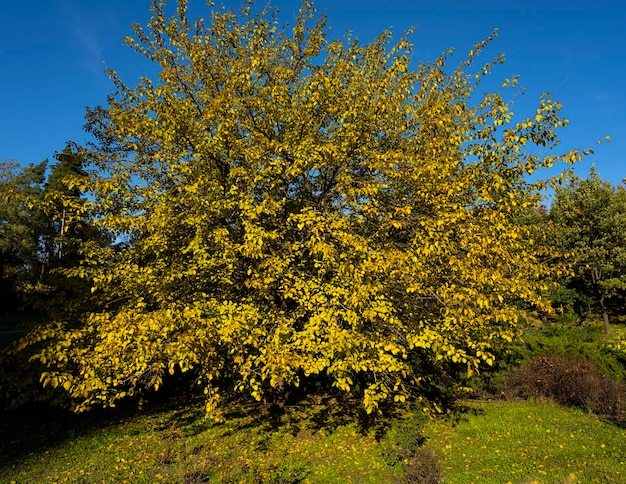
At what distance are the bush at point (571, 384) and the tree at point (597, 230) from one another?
15.6 meters

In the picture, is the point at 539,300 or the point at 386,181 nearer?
the point at 539,300

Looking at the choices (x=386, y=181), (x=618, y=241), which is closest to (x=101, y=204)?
(x=386, y=181)

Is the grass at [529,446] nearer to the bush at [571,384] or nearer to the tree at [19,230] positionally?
the bush at [571,384]

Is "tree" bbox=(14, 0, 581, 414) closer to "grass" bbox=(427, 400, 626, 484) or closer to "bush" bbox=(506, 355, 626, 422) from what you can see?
"grass" bbox=(427, 400, 626, 484)

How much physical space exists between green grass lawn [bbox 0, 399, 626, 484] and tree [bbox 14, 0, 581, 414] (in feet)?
4.23

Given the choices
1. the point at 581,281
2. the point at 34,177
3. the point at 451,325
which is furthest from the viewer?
the point at 34,177

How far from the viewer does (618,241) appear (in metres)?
24.0

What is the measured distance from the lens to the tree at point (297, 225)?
19.1ft

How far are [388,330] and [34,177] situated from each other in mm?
55901

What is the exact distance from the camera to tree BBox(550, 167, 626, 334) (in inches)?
942

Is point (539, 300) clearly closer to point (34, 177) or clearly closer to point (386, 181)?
point (386, 181)

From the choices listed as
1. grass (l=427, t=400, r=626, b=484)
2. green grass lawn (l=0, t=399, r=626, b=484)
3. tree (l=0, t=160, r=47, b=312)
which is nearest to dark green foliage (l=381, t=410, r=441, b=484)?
green grass lawn (l=0, t=399, r=626, b=484)

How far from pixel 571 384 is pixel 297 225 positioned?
8509 millimetres

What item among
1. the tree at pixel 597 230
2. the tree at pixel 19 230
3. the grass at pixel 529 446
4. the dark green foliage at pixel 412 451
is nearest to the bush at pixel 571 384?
the grass at pixel 529 446
